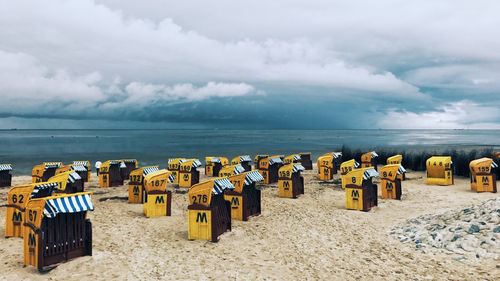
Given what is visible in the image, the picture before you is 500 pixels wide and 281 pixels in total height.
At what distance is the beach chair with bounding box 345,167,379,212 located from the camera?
16719mm

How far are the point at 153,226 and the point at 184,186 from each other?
1021 centimetres

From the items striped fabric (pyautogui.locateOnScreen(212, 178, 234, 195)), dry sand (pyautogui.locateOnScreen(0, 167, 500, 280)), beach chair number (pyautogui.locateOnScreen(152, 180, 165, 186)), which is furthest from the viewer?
beach chair number (pyautogui.locateOnScreen(152, 180, 165, 186))

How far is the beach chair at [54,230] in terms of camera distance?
9398mm

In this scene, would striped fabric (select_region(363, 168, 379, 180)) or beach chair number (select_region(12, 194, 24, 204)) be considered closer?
beach chair number (select_region(12, 194, 24, 204))

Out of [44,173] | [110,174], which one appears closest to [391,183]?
[110,174]

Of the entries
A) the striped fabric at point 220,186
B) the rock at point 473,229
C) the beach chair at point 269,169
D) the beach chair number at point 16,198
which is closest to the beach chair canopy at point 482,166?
the rock at point 473,229

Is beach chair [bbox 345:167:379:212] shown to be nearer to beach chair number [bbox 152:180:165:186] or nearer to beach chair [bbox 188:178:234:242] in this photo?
beach chair [bbox 188:178:234:242]

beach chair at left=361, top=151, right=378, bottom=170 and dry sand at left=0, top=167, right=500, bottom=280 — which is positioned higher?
beach chair at left=361, top=151, right=378, bottom=170

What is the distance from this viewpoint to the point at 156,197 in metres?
15.6

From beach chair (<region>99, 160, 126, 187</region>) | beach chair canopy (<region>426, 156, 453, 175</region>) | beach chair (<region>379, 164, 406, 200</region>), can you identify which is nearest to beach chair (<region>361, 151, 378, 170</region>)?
beach chair canopy (<region>426, 156, 453, 175</region>)

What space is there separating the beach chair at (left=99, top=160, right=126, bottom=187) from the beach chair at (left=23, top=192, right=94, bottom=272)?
1466 cm

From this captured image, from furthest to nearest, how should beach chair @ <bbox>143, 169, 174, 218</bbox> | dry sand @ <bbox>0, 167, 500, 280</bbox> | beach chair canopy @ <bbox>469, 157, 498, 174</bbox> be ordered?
1. beach chair canopy @ <bbox>469, 157, 498, 174</bbox>
2. beach chair @ <bbox>143, 169, 174, 218</bbox>
3. dry sand @ <bbox>0, 167, 500, 280</bbox>

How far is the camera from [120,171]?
25.2 m

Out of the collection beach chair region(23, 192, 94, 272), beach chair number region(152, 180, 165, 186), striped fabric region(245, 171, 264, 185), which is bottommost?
beach chair region(23, 192, 94, 272)
